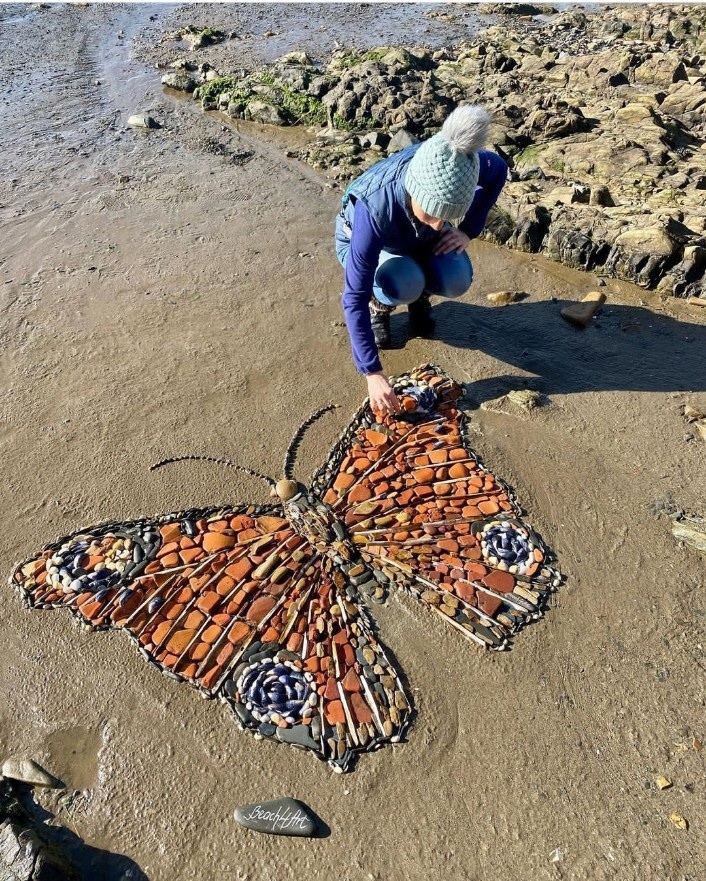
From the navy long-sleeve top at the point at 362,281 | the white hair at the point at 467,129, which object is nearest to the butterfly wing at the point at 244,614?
the navy long-sleeve top at the point at 362,281

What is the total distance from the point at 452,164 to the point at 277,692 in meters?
2.14

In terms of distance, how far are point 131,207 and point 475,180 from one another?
384cm

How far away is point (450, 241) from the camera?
10.5ft

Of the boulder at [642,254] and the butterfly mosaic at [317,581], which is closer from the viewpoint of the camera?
the butterfly mosaic at [317,581]

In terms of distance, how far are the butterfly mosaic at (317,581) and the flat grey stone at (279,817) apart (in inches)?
7.1

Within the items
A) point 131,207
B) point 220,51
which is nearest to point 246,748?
point 131,207

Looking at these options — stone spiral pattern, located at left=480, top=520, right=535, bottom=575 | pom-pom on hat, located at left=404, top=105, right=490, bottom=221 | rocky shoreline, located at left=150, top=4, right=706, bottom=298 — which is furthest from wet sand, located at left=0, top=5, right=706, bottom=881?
pom-pom on hat, located at left=404, top=105, right=490, bottom=221

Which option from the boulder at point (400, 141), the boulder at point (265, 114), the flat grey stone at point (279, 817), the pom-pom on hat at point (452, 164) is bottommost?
the flat grey stone at point (279, 817)

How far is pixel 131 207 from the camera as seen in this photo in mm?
5273

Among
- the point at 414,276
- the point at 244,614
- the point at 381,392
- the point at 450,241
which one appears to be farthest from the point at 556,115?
the point at 244,614

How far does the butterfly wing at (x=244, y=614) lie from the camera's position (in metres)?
2.18

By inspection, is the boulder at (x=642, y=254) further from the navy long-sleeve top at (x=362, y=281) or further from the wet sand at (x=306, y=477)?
the navy long-sleeve top at (x=362, y=281)

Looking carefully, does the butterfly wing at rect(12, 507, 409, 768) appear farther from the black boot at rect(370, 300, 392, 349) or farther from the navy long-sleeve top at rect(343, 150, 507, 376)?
the black boot at rect(370, 300, 392, 349)

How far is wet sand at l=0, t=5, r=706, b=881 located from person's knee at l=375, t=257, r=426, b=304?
0.50m
